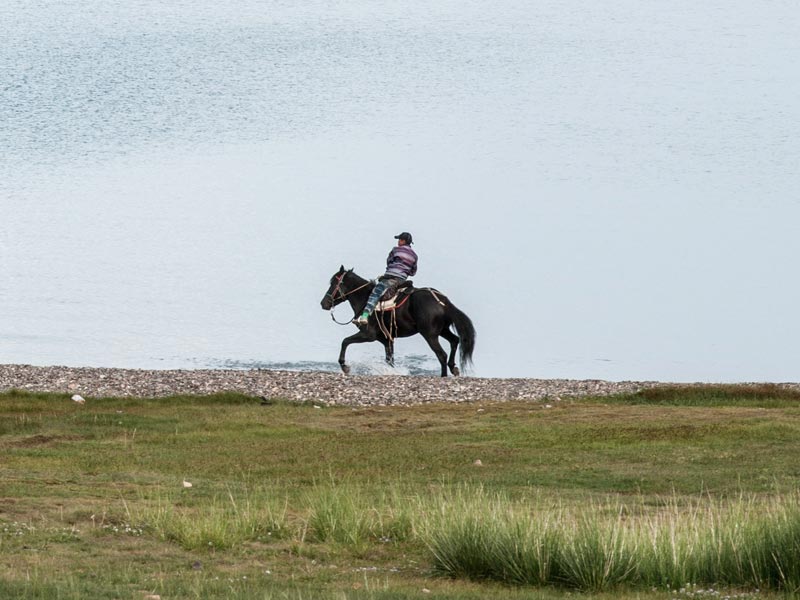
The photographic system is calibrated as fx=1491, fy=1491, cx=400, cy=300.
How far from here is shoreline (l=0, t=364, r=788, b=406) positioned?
29.2m

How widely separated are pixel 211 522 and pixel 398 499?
2.04m

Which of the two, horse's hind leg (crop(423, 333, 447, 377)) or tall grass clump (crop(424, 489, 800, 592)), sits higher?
horse's hind leg (crop(423, 333, 447, 377))

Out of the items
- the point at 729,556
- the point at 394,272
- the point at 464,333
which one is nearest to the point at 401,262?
the point at 394,272

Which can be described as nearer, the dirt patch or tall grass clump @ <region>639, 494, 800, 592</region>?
tall grass clump @ <region>639, 494, 800, 592</region>

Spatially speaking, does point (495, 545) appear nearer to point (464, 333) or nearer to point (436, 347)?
point (464, 333)

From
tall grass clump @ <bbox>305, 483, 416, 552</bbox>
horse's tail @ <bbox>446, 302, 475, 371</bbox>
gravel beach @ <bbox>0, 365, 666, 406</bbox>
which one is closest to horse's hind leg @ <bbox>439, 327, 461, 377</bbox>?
horse's tail @ <bbox>446, 302, 475, 371</bbox>

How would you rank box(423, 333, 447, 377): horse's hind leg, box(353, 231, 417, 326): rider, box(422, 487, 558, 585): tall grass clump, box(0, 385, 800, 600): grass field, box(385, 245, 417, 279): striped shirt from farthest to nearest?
box(423, 333, 447, 377): horse's hind leg < box(353, 231, 417, 326): rider < box(385, 245, 417, 279): striped shirt < box(422, 487, 558, 585): tall grass clump < box(0, 385, 800, 600): grass field

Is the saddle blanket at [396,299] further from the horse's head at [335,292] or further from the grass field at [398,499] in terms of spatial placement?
the grass field at [398,499]

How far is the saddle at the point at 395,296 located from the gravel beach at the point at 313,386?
2.38 m

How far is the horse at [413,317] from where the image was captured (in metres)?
34.2

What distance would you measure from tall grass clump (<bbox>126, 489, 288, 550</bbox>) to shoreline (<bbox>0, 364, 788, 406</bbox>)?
12873 millimetres

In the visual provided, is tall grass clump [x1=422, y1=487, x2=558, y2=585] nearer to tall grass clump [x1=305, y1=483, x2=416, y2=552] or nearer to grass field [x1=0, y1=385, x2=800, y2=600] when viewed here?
grass field [x1=0, y1=385, x2=800, y2=600]

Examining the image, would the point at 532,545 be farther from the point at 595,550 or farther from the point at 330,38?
the point at 330,38

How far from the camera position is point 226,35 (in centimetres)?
9350
